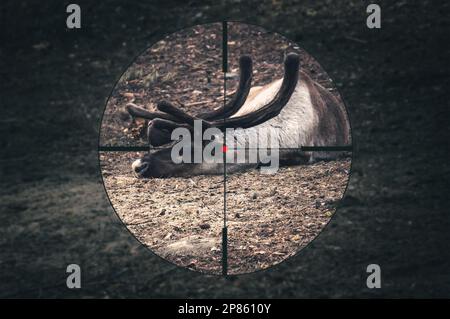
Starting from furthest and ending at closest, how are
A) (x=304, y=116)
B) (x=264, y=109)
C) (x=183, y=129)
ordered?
(x=304, y=116) → (x=264, y=109) → (x=183, y=129)

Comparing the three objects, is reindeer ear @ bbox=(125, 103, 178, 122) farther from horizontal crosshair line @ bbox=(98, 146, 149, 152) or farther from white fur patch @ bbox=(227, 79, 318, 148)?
white fur patch @ bbox=(227, 79, 318, 148)

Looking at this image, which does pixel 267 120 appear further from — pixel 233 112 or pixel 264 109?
pixel 233 112

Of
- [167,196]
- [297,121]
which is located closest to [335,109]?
[297,121]

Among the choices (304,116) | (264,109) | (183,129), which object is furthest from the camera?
(304,116)

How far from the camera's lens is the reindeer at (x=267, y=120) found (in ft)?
20.5

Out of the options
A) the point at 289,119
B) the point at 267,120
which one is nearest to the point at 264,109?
the point at 267,120

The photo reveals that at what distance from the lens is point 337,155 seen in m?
6.48

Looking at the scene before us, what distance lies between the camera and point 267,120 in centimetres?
632

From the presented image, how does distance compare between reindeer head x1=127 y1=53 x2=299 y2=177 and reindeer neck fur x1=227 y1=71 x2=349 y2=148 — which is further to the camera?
reindeer neck fur x1=227 y1=71 x2=349 y2=148

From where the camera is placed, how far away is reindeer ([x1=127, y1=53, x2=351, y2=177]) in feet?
20.5

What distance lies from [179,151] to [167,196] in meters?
0.30

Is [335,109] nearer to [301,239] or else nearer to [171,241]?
[301,239]

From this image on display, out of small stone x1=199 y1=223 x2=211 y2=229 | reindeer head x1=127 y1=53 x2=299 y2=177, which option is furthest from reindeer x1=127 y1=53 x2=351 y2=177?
small stone x1=199 y1=223 x2=211 y2=229

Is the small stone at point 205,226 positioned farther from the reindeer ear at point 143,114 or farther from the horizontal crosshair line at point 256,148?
the reindeer ear at point 143,114
